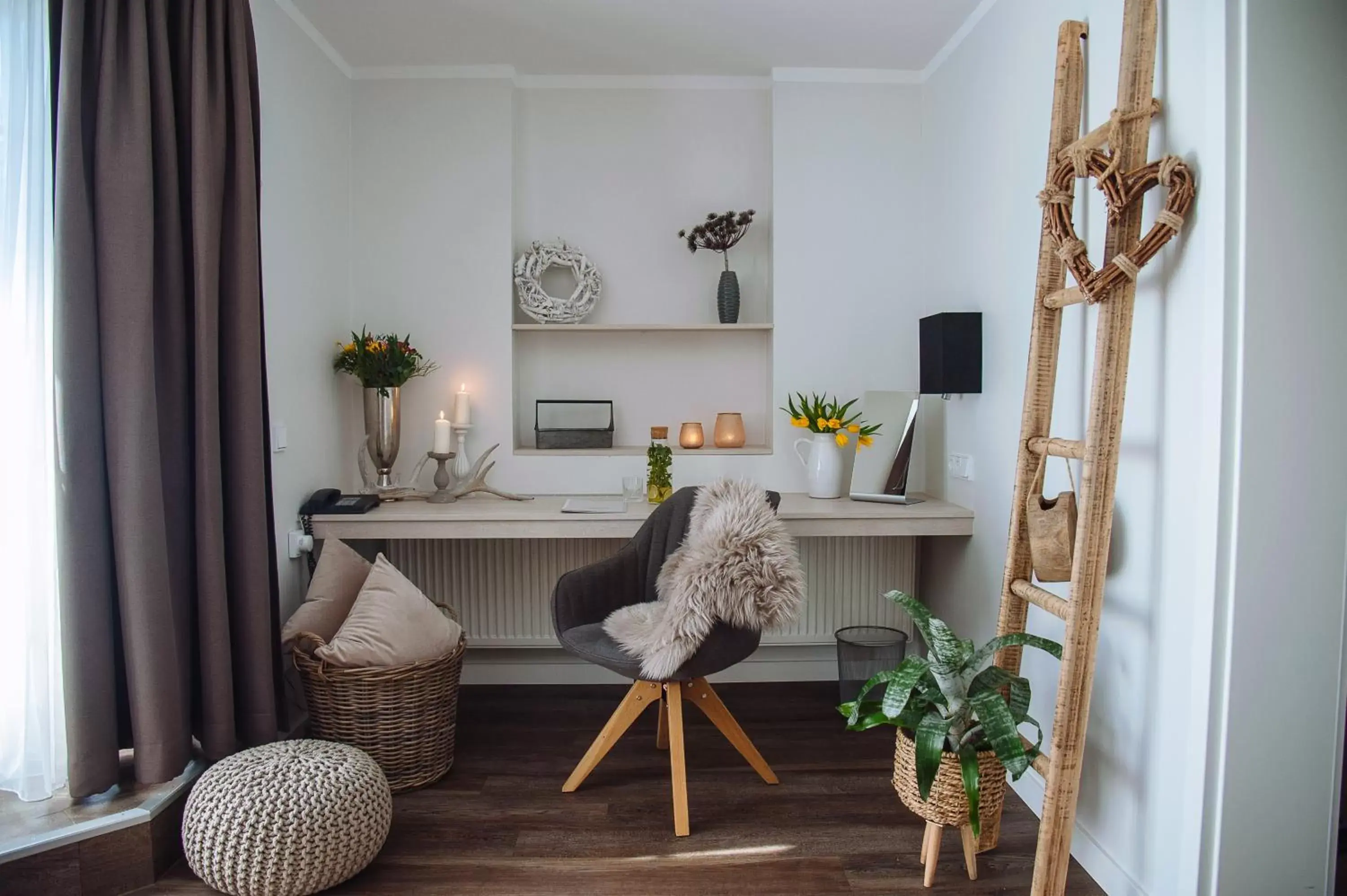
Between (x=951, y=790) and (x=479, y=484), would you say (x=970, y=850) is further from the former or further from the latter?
(x=479, y=484)

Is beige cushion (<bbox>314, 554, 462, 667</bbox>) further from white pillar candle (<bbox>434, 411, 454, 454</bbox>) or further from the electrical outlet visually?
the electrical outlet

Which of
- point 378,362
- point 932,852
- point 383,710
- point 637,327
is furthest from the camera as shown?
point 637,327

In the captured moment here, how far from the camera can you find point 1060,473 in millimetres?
2182

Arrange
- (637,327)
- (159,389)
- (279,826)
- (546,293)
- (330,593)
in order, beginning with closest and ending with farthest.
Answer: (279,826)
(159,389)
(330,593)
(637,327)
(546,293)

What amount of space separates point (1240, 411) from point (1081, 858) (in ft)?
3.92

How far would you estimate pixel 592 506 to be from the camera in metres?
2.92

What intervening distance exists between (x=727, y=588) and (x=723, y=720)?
19.0 inches

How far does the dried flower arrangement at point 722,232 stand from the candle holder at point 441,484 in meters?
1.27

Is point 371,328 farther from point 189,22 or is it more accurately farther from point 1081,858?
point 1081,858

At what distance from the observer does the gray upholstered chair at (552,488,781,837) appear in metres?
2.25

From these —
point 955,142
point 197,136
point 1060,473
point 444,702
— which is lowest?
point 444,702

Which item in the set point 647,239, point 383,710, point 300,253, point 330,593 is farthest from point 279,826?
point 647,239

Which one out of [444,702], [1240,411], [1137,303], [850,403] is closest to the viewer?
[1240,411]

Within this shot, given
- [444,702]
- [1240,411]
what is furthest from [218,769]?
[1240,411]
